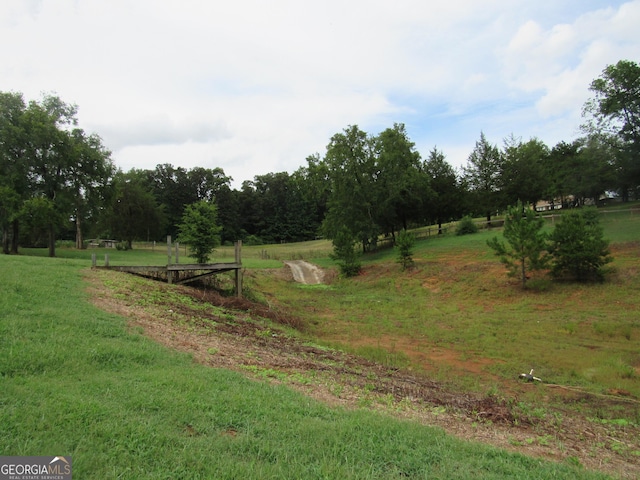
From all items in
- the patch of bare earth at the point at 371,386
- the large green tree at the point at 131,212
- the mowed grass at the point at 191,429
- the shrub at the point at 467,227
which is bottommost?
the patch of bare earth at the point at 371,386

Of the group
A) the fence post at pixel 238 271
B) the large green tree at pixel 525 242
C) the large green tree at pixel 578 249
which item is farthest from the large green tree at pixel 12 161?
the large green tree at pixel 578 249

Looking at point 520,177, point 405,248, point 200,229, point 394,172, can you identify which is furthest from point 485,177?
point 200,229

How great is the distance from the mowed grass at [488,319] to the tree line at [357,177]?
30.7ft

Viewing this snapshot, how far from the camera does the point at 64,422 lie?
375cm

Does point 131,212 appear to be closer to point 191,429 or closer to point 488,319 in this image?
point 488,319

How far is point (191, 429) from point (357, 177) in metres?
38.2

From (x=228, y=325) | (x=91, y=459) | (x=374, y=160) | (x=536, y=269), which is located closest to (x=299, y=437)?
(x=91, y=459)

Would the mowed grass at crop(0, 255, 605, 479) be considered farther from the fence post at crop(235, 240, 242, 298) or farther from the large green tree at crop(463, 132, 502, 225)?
the large green tree at crop(463, 132, 502, 225)

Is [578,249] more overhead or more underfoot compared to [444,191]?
more underfoot

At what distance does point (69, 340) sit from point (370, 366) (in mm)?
6247

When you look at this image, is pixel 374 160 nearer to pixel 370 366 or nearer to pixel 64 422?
pixel 370 366

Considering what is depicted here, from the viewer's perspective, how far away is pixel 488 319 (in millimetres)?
16656

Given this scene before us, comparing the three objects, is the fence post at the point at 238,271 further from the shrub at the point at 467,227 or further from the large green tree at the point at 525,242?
the shrub at the point at 467,227

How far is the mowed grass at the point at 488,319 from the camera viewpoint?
1022cm
